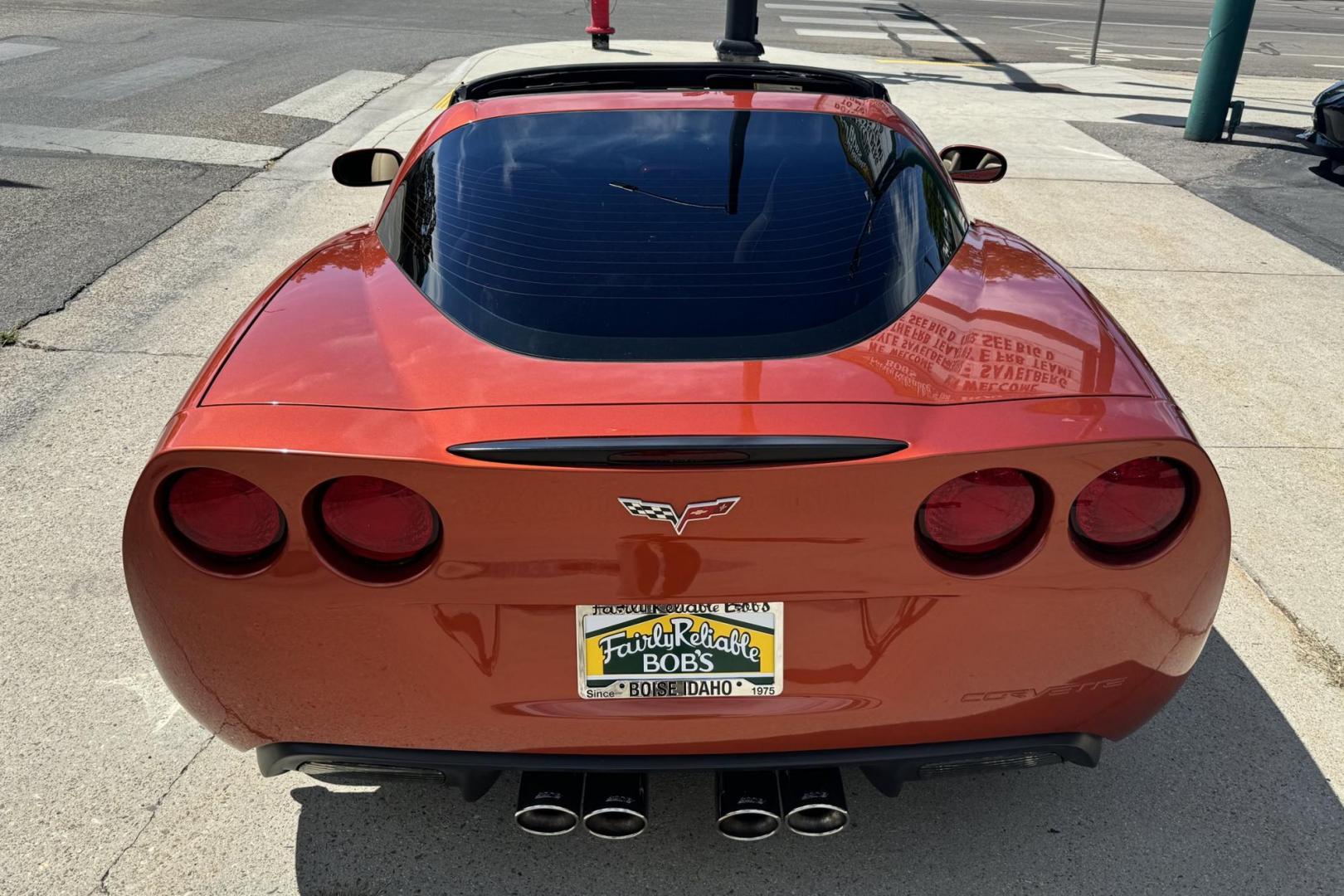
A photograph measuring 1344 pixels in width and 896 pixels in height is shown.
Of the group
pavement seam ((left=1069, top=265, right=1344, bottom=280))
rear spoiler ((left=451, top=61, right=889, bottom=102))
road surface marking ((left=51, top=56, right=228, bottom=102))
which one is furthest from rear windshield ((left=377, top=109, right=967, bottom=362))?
road surface marking ((left=51, top=56, right=228, bottom=102))

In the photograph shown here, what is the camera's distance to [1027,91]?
46.7ft

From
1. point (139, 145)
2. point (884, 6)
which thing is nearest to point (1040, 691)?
point (139, 145)

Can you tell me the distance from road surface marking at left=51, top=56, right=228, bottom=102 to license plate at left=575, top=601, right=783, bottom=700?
10.6 meters

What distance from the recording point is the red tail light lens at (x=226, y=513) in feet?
6.71

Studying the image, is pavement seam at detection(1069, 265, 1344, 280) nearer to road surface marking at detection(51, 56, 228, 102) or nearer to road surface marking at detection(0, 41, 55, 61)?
road surface marking at detection(51, 56, 228, 102)

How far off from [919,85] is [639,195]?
12398 mm

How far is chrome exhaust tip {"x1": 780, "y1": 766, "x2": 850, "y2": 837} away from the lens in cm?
228

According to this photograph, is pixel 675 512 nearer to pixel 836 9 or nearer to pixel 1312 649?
pixel 1312 649

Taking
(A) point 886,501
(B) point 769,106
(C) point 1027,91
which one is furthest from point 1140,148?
(A) point 886,501

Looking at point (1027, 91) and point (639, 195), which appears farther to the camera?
point (1027, 91)

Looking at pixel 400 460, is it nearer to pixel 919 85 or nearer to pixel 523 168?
pixel 523 168

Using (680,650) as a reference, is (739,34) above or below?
below

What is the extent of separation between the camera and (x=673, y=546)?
1.97 m

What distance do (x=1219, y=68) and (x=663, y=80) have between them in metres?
9.27
